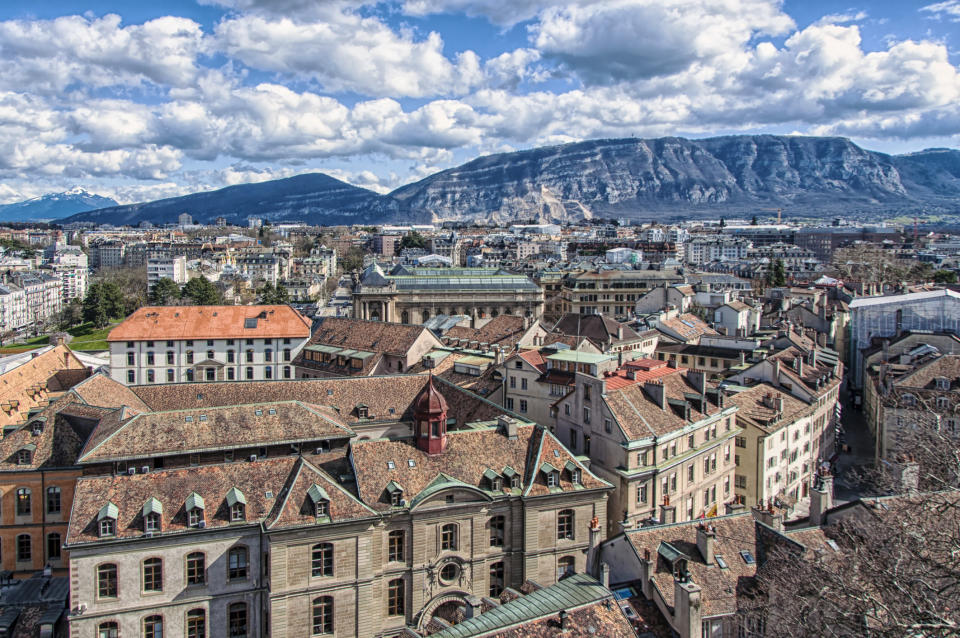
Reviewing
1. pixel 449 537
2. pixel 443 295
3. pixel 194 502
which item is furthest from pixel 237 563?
pixel 443 295

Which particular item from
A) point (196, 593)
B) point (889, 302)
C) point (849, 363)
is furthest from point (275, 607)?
point (849, 363)

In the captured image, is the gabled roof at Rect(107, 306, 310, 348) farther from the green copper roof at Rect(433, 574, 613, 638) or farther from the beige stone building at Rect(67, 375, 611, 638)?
the green copper roof at Rect(433, 574, 613, 638)

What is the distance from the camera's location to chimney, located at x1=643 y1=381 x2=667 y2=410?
54.8 m

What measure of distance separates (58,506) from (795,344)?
241 ft

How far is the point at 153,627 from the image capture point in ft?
132

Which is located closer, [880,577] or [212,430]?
[880,577]

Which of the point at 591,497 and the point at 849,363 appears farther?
the point at 849,363

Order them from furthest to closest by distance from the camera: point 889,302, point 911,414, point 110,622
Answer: point 889,302 < point 911,414 < point 110,622

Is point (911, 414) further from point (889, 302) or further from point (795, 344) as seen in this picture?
point (889, 302)

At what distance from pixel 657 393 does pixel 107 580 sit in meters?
36.3

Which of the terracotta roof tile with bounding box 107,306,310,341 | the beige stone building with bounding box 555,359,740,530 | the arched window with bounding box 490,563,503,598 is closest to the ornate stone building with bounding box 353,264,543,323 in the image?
the terracotta roof tile with bounding box 107,306,310,341

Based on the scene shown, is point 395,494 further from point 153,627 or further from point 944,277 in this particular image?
point 944,277

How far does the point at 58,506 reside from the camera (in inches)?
2000

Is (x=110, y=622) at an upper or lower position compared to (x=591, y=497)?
lower
